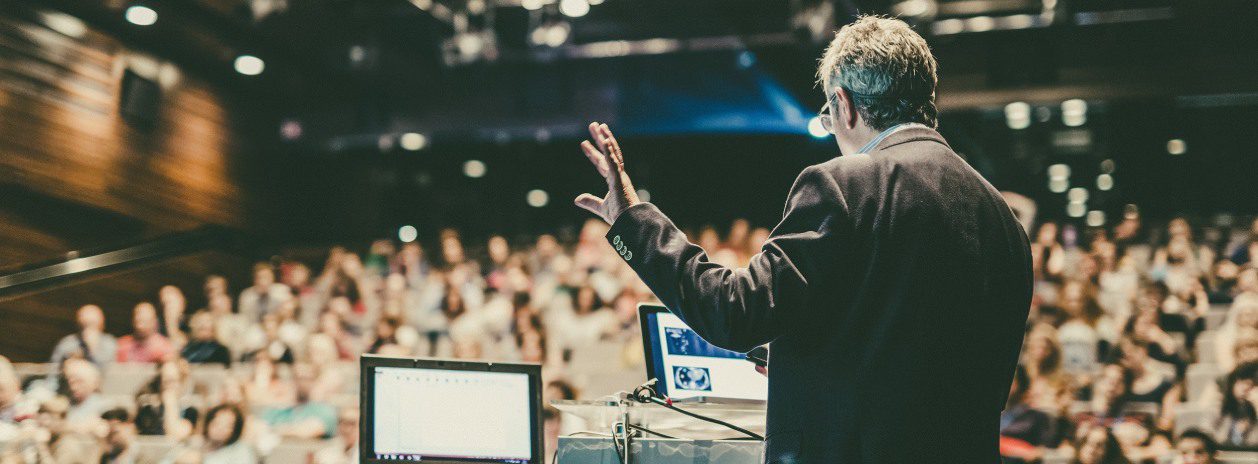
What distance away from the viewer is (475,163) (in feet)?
31.3

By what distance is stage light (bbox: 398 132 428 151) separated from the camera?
9.06m

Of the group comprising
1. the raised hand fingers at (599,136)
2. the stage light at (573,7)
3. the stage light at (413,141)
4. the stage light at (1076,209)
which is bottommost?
the raised hand fingers at (599,136)

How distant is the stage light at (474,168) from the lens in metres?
9.55

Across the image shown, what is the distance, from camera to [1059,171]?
823 cm

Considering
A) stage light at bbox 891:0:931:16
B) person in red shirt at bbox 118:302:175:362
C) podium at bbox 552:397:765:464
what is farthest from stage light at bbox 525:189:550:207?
podium at bbox 552:397:765:464

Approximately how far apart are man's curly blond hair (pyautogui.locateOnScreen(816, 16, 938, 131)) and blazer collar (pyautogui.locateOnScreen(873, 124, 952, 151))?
0.02 m

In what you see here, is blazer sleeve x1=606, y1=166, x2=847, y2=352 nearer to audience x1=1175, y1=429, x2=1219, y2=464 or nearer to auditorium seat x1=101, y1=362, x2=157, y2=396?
audience x1=1175, y1=429, x2=1219, y2=464

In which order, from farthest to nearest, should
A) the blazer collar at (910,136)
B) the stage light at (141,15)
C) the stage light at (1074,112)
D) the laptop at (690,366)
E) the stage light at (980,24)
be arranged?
the stage light at (1074,112) < the stage light at (980,24) < the stage light at (141,15) < the laptop at (690,366) < the blazer collar at (910,136)

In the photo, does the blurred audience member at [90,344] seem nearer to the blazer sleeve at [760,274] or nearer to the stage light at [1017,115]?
the blazer sleeve at [760,274]

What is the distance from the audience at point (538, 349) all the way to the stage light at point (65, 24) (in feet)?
5.95

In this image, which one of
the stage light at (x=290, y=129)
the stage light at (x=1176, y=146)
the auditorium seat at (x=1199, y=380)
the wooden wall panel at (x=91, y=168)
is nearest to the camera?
the auditorium seat at (x=1199, y=380)

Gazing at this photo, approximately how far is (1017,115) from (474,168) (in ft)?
16.3

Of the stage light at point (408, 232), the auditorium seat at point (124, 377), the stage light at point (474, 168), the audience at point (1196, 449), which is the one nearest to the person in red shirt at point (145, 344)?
the auditorium seat at point (124, 377)

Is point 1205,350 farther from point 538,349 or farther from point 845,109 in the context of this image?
point 845,109
